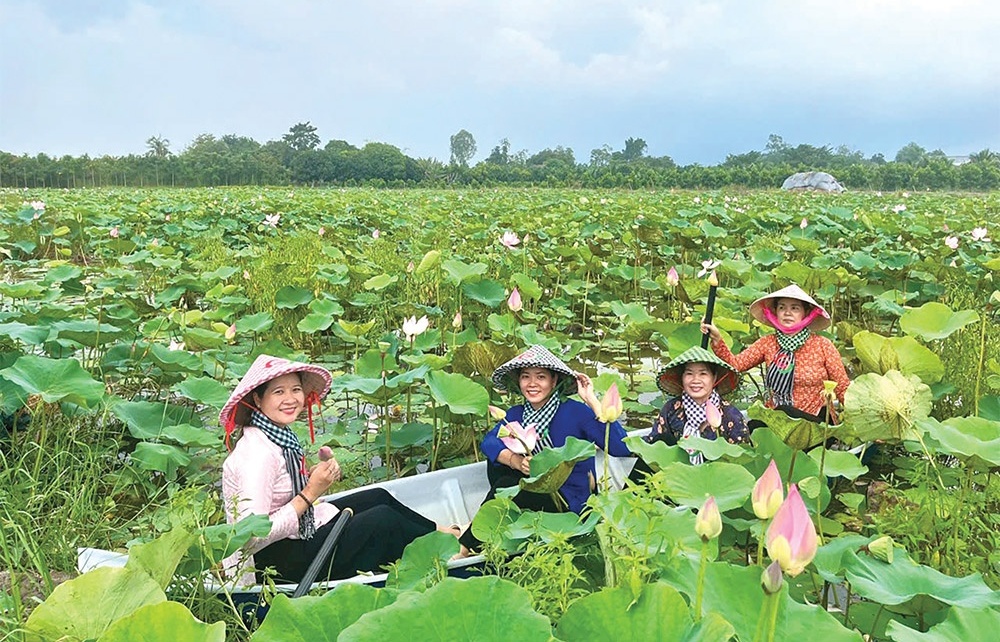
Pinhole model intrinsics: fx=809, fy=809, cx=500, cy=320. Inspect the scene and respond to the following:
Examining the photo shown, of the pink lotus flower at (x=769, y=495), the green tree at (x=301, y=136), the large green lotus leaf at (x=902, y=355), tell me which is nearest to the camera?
the pink lotus flower at (x=769, y=495)

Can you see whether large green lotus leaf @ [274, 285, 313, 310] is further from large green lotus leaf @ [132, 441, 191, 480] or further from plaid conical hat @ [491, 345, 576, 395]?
plaid conical hat @ [491, 345, 576, 395]

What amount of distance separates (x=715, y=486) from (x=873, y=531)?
0.96 meters

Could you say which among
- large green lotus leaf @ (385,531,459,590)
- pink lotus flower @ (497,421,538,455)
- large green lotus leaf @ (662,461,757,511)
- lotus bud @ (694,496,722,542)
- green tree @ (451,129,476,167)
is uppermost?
green tree @ (451,129,476,167)

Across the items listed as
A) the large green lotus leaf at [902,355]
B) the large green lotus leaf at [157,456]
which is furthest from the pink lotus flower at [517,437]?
the large green lotus leaf at [902,355]

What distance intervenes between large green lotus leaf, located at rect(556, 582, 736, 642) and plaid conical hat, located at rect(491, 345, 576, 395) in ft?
4.09

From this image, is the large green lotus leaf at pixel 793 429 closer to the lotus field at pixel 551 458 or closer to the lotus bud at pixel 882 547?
the lotus field at pixel 551 458

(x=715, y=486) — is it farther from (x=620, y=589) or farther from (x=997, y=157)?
(x=997, y=157)

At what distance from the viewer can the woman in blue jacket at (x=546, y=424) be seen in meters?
2.30

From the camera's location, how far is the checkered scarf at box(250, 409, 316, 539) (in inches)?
77.8

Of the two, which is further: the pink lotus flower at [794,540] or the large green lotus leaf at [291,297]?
the large green lotus leaf at [291,297]

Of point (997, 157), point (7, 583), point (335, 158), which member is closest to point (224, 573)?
point (7, 583)

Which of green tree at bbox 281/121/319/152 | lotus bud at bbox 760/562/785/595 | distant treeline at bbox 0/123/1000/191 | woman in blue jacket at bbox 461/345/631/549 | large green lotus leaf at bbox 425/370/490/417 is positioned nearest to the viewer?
lotus bud at bbox 760/562/785/595

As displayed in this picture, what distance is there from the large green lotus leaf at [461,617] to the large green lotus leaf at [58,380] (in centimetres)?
175

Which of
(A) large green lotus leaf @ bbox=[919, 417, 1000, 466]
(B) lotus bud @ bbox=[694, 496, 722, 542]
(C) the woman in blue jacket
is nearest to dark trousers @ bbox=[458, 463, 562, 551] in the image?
(C) the woman in blue jacket
